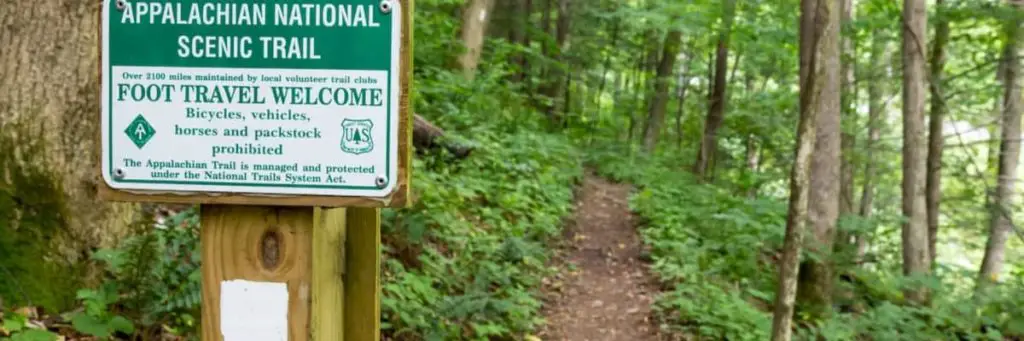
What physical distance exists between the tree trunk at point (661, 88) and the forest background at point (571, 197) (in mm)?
216

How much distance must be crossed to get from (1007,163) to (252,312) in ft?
60.9

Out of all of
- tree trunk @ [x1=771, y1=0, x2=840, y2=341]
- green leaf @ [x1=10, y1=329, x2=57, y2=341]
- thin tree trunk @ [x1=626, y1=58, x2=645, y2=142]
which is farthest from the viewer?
thin tree trunk @ [x1=626, y1=58, x2=645, y2=142]

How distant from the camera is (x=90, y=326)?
10.8 ft

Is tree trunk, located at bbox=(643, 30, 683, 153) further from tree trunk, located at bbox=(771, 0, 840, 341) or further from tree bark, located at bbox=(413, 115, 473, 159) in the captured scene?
tree trunk, located at bbox=(771, 0, 840, 341)

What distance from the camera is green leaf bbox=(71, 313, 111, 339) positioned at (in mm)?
3262

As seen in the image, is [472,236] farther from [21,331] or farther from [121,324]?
[21,331]

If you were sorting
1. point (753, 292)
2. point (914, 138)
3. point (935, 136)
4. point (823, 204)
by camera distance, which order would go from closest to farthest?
point (753, 292)
point (823, 204)
point (914, 138)
point (935, 136)

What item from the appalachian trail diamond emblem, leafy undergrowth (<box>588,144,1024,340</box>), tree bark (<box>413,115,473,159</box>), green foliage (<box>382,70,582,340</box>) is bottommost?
leafy undergrowth (<box>588,144,1024,340</box>)

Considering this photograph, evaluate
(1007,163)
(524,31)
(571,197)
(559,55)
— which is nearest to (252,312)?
(571,197)

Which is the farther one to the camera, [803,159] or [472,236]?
[472,236]

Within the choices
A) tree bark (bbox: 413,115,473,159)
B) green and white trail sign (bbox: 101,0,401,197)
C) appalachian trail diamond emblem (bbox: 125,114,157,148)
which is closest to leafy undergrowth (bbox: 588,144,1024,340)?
tree bark (bbox: 413,115,473,159)

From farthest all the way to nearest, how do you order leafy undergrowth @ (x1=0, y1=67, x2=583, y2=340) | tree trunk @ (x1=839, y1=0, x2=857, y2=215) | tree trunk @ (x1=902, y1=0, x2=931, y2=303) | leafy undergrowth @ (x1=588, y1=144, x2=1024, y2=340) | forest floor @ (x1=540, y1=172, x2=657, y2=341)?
tree trunk @ (x1=839, y1=0, x2=857, y2=215)
tree trunk @ (x1=902, y1=0, x2=931, y2=303)
leafy undergrowth @ (x1=588, y1=144, x2=1024, y2=340)
forest floor @ (x1=540, y1=172, x2=657, y2=341)
leafy undergrowth @ (x1=0, y1=67, x2=583, y2=340)

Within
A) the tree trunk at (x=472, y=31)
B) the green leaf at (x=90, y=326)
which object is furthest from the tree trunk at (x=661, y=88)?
the green leaf at (x=90, y=326)

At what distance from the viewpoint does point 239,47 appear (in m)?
1.41
